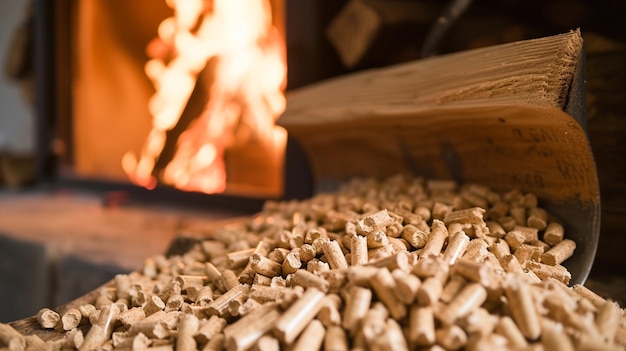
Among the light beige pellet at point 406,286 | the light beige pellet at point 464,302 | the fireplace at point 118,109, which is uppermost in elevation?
the light beige pellet at point 406,286

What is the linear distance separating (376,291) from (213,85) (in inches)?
87.7

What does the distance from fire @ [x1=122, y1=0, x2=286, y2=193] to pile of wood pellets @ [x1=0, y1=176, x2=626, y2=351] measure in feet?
4.43

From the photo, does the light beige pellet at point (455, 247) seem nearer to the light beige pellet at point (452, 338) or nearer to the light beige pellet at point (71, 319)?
the light beige pellet at point (452, 338)

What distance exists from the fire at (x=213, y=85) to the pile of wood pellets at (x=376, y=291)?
4.43ft

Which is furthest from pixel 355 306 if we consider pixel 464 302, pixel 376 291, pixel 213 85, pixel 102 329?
pixel 213 85

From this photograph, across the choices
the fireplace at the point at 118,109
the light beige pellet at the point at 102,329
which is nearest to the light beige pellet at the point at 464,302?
the light beige pellet at the point at 102,329

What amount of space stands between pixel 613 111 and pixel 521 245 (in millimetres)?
585

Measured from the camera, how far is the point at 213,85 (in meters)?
2.80

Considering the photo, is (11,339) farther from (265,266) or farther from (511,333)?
(511,333)

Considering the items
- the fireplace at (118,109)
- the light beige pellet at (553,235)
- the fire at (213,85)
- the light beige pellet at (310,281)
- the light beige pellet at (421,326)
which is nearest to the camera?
the light beige pellet at (421,326)

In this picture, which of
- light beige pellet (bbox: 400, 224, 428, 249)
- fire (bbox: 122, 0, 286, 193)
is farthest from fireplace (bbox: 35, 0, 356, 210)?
light beige pellet (bbox: 400, 224, 428, 249)

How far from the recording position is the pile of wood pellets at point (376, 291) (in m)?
0.71

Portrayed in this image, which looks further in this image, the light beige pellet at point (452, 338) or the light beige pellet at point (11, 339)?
the light beige pellet at point (11, 339)

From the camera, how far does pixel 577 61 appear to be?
978 mm
